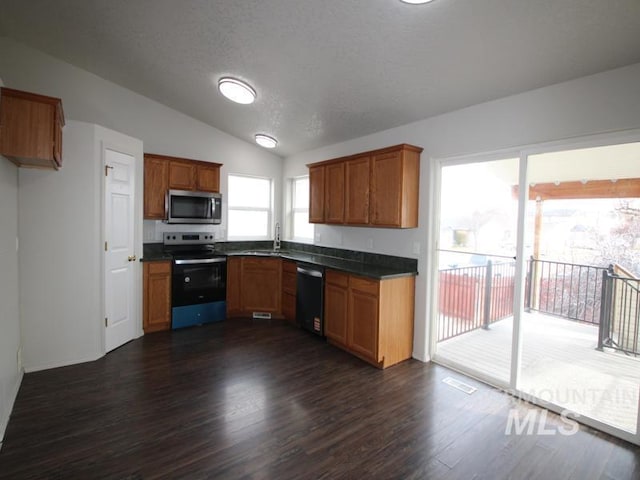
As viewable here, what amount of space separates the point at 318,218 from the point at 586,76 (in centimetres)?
307

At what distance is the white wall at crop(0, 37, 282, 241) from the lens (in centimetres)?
375

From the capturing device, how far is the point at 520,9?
1905mm

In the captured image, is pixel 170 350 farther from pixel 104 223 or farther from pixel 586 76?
pixel 586 76

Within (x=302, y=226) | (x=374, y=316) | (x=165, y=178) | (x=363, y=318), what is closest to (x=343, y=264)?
(x=363, y=318)

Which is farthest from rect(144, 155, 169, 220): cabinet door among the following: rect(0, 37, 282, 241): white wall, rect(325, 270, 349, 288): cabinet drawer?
rect(325, 270, 349, 288): cabinet drawer

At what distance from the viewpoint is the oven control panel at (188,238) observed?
470 centimetres

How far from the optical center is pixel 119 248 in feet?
12.4

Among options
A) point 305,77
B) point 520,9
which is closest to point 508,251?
point 520,9

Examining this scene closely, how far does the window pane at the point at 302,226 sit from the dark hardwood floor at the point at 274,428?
97.3 inches

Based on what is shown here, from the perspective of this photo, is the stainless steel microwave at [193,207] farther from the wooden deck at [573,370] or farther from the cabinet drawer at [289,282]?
A: the wooden deck at [573,370]

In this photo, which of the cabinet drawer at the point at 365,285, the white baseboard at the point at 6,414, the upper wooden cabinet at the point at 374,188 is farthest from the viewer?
the upper wooden cabinet at the point at 374,188

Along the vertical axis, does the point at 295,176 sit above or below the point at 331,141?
below

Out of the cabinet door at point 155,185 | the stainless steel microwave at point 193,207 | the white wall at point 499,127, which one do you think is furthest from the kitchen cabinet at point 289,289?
the cabinet door at point 155,185

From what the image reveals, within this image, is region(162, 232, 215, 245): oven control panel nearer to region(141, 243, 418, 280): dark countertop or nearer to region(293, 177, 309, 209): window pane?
region(141, 243, 418, 280): dark countertop
